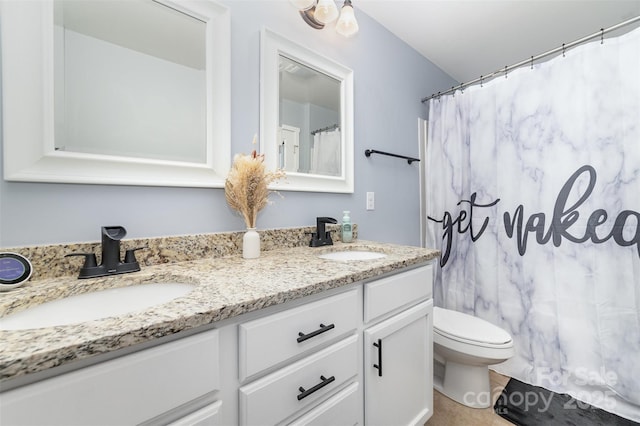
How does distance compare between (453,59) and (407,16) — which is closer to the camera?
(407,16)

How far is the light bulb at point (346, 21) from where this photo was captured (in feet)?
4.52

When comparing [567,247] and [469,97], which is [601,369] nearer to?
[567,247]

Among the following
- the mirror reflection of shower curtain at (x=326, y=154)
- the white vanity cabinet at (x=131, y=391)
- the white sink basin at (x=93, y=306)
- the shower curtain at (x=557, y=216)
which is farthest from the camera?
the mirror reflection of shower curtain at (x=326, y=154)

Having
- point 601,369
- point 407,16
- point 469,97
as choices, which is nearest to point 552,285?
point 601,369

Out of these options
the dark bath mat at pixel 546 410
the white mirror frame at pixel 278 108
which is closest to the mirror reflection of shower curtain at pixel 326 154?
the white mirror frame at pixel 278 108

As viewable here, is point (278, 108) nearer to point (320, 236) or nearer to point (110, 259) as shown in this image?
point (320, 236)

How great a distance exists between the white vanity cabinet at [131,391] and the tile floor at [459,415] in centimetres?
133

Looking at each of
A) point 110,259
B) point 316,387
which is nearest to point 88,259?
point 110,259

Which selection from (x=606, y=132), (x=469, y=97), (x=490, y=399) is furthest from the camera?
(x=469, y=97)

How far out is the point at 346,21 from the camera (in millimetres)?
1384

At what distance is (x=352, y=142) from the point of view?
63.4 inches

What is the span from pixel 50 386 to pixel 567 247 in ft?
6.82

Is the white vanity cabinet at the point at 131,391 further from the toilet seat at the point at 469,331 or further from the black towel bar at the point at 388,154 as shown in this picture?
the black towel bar at the point at 388,154

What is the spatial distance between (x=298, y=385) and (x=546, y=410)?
5.06 feet
